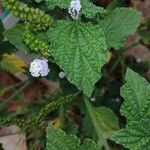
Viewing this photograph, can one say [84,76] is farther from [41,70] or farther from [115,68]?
[115,68]

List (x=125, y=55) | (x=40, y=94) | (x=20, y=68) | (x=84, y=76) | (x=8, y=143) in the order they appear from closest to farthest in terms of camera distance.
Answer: (x=84, y=76) < (x=20, y=68) < (x=8, y=143) < (x=40, y=94) < (x=125, y=55)

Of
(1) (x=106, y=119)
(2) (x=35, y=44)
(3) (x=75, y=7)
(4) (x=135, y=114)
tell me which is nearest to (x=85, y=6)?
(3) (x=75, y=7)

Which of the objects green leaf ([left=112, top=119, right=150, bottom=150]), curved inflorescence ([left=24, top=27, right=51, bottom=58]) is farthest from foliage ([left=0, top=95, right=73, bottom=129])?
green leaf ([left=112, top=119, right=150, bottom=150])

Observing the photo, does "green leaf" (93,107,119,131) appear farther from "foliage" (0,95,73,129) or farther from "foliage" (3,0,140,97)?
"foliage" (3,0,140,97)

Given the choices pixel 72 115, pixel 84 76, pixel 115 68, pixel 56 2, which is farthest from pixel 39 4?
pixel 115 68

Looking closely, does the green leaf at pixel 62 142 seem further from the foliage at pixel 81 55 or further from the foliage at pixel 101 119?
the foliage at pixel 101 119

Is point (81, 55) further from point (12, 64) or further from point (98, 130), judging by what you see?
point (12, 64)

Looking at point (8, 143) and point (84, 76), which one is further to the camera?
point (8, 143)
